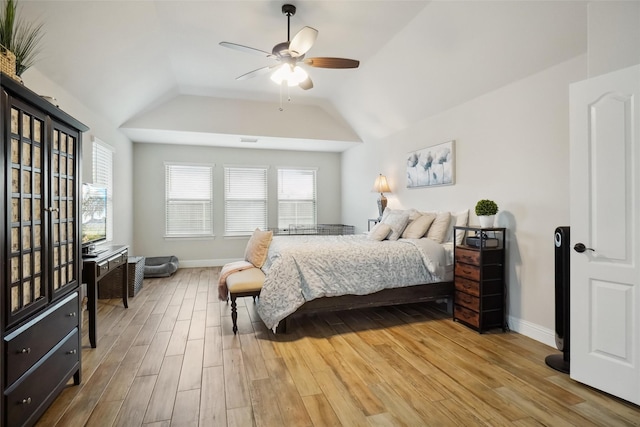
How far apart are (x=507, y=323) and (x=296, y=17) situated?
3796mm

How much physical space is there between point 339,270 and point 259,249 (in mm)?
1071

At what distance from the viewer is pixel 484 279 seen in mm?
3264

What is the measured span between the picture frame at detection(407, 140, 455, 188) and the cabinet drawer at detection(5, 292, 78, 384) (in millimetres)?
3965

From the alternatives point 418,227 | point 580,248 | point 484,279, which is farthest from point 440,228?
point 580,248

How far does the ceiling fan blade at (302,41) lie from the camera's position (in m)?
2.63

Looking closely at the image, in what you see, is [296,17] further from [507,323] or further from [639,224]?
[507,323]

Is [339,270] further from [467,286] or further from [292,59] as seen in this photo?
[292,59]

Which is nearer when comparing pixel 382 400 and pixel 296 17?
pixel 382 400

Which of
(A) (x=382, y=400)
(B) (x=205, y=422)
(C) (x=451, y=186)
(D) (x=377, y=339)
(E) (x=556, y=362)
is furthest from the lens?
(C) (x=451, y=186)

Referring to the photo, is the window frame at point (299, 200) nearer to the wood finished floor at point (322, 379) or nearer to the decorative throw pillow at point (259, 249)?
the decorative throw pillow at point (259, 249)

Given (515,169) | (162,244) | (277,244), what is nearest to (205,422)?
(277,244)

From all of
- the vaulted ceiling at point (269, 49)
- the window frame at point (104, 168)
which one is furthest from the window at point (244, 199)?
the window frame at point (104, 168)

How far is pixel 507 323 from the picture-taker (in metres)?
3.40

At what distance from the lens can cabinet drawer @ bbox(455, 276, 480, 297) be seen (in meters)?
3.30
